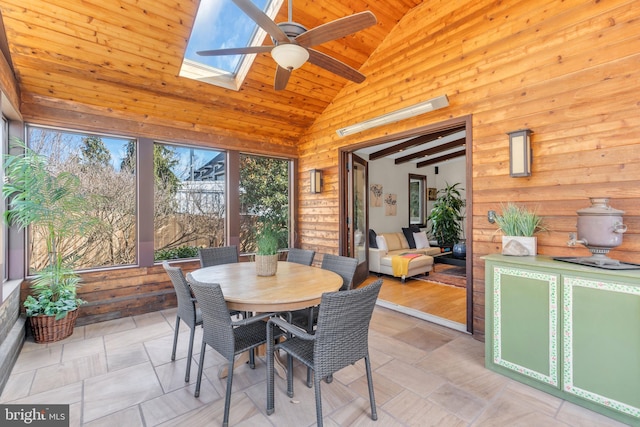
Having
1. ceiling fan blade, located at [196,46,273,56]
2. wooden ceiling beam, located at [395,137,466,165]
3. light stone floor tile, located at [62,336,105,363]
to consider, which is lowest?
light stone floor tile, located at [62,336,105,363]

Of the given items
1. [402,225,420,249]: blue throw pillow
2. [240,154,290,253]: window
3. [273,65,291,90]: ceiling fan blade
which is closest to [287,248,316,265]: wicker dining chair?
[240,154,290,253]: window

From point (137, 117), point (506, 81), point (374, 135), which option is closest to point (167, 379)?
point (137, 117)

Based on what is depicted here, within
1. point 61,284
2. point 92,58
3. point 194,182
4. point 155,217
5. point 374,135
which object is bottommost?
point 61,284

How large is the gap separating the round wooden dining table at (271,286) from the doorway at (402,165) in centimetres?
176

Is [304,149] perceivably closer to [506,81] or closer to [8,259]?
[506,81]

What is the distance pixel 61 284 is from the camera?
323 centimetres

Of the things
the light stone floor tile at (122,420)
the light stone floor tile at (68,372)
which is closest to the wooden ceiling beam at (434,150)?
the light stone floor tile at (68,372)

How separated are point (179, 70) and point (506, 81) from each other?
11.8 ft

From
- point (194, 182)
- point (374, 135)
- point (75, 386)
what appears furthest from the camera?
point (194, 182)

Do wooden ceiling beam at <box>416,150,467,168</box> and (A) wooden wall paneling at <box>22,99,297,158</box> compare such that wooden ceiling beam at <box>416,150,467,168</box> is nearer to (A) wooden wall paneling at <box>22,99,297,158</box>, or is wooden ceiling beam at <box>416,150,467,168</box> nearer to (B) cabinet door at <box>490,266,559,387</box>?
(A) wooden wall paneling at <box>22,99,297,158</box>

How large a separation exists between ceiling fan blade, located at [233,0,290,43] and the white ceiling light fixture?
1.82 meters

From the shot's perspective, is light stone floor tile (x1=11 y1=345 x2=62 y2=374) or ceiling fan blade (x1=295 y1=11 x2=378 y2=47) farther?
light stone floor tile (x1=11 y1=345 x2=62 y2=374)

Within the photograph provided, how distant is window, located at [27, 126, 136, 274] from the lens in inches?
136

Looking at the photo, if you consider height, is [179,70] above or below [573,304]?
above
